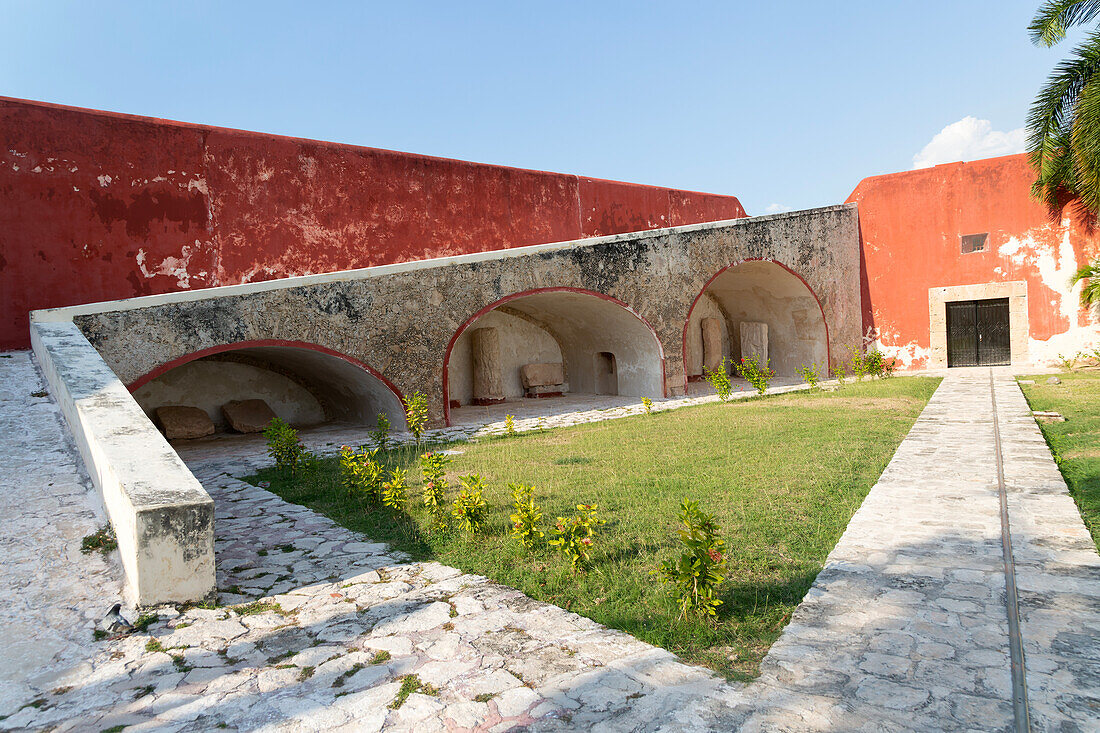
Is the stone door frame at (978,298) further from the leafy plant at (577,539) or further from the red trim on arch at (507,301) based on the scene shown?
the leafy plant at (577,539)

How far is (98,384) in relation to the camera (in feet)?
19.2

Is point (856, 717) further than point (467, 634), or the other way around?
point (467, 634)

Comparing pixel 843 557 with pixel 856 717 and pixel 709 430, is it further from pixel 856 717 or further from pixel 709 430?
pixel 709 430

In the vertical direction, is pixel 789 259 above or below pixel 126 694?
above

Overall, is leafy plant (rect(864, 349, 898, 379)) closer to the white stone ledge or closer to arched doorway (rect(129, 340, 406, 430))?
arched doorway (rect(129, 340, 406, 430))

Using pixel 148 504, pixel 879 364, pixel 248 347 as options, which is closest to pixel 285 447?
pixel 248 347

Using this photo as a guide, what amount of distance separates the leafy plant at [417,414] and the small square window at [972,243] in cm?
1306

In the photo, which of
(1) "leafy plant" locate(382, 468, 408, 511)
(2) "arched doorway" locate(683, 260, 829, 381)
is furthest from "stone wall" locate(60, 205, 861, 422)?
(1) "leafy plant" locate(382, 468, 408, 511)

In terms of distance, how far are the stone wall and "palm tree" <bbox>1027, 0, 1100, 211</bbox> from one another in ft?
14.1

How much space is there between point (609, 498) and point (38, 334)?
6457 mm

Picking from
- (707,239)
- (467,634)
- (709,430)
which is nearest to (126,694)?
(467,634)

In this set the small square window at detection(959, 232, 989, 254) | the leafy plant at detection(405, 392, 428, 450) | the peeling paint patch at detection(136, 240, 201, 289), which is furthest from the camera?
the small square window at detection(959, 232, 989, 254)

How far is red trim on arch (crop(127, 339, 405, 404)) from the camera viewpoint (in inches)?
328

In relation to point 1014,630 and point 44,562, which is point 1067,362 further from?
point 44,562
